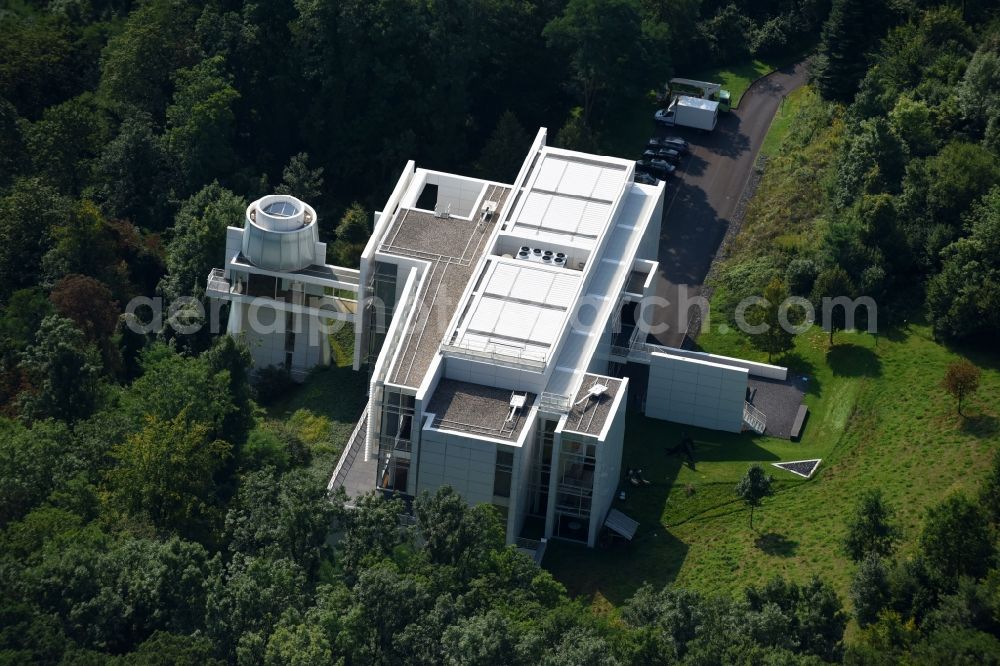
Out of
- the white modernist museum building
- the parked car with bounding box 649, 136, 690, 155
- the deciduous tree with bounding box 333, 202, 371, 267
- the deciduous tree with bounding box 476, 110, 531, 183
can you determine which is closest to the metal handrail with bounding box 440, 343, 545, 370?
the white modernist museum building

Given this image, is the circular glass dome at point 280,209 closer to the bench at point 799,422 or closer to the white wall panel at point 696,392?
the white wall panel at point 696,392

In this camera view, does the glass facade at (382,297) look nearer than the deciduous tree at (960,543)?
No

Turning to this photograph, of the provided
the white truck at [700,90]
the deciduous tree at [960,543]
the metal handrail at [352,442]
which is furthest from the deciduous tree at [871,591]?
the white truck at [700,90]

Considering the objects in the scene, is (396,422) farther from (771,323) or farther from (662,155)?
(662,155)

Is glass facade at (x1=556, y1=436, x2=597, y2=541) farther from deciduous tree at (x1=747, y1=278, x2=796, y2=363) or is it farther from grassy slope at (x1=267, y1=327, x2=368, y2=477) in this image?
deciduous tree at (x1=747, y1=278, x2=796, y2=363)

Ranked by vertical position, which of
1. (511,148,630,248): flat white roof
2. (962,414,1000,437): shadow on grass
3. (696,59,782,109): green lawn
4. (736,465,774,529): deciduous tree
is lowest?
(696,59,782,109): green lawn

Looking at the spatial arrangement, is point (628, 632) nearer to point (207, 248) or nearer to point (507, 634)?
point (507, 634)

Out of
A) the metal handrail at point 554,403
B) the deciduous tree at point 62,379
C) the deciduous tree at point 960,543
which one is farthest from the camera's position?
the deciduous tree at point 62,379
